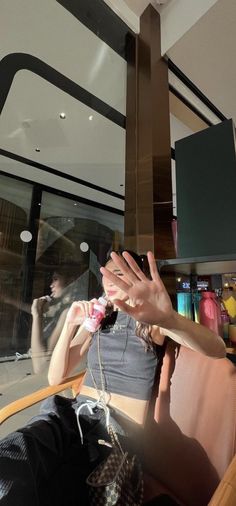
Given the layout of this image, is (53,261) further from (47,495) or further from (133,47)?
(47,495)

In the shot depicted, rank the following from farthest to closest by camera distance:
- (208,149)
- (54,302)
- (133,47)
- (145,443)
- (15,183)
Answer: (15,183) → (54,302) → (133,47) → (208,149) → (145,443)

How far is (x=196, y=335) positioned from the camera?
84 cm

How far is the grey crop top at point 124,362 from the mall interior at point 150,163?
0.31ft

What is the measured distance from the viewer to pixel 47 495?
0.67 m

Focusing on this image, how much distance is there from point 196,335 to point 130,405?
39 centimetres

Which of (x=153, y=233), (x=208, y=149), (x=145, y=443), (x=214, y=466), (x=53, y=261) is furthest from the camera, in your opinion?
(x=53, y=261)

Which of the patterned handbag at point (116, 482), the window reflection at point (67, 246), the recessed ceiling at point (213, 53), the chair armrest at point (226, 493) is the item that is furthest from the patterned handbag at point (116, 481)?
the recessed ceiling at point (213, 53)

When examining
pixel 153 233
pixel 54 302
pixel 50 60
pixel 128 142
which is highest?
pixel 50 60

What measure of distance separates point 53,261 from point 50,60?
195cm

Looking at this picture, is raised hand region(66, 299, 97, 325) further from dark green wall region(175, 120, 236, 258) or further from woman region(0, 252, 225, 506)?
dark green wall region(175, 120, 236, 258)

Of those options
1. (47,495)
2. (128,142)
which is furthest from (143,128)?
(47,495)

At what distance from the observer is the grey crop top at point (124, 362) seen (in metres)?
0.98

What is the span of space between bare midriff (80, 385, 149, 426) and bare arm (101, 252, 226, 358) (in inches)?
12.7

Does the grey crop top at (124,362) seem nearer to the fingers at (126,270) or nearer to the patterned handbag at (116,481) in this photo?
the patterned handbag at (116,481)
